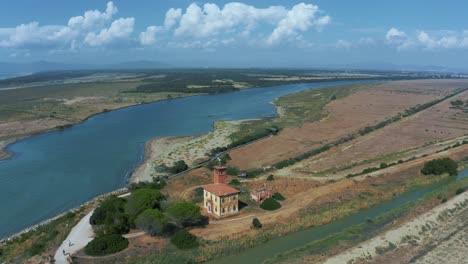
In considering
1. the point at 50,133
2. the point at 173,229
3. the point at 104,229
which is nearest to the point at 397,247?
the point at 173,229

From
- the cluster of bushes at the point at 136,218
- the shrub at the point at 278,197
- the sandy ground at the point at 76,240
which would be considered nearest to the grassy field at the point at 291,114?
the shrub at the point at 278,197

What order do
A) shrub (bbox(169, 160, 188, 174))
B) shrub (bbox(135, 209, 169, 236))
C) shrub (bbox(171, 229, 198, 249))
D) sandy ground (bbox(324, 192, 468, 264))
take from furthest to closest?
shrub (bbox(169, 160, 188, 174)), shrub (bbox(135, 209, 169, 236)), shrub (bbox(171, 229, 198, 249)), sandy ground (bbox(324, 192, 468, 264))

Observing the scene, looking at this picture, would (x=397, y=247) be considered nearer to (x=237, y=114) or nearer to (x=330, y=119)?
(x=330, y=119)

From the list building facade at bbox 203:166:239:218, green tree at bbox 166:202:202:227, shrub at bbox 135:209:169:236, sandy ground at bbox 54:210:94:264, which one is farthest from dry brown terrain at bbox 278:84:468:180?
sandy ground at bbox 54:210:94:264

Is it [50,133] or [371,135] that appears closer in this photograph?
[371,135]

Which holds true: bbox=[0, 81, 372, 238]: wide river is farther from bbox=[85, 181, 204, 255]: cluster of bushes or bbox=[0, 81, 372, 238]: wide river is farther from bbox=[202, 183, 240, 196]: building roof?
bbox=[202, 183, 240, 196]: building roof

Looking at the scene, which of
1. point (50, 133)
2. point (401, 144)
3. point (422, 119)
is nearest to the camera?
point (401, 144)
